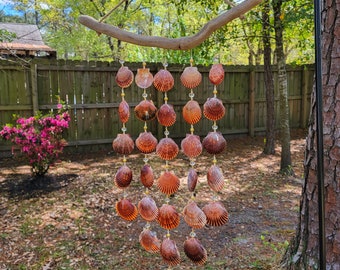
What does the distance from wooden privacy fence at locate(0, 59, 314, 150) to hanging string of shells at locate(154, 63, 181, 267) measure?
3985mm

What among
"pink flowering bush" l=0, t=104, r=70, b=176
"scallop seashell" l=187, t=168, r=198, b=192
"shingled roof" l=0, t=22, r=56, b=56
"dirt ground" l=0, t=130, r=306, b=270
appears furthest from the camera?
"shingled roof" l=0, t=22, r=56, b=56

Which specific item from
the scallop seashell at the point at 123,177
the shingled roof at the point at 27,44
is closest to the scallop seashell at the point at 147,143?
the scallop seashell at the point at 123,177

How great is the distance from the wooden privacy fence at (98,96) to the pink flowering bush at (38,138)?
973 mm

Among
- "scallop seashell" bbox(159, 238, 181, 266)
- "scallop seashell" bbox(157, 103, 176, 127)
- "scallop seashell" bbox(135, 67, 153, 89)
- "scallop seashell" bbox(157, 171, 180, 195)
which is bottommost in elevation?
"scallop seashell" bbox(159, 238, 181, 266)

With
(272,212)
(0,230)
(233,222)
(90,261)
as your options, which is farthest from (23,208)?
(272,212)

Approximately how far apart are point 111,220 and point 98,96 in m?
3.07

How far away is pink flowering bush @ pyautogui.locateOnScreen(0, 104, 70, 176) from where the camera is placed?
372cm

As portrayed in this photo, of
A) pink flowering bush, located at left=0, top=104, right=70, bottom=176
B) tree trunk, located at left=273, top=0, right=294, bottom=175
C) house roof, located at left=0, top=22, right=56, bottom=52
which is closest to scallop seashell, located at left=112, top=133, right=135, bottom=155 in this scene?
pink flowering bush, located at left=0, top=104, right=70, bottom=176

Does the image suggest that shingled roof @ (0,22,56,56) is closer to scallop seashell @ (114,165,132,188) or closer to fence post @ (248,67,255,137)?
fence post @ (248,67,255,137)

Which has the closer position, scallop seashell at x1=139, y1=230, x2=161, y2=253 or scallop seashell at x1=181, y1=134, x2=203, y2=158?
scallop seashell at x1=181, y1=134, x2=203, y2=158

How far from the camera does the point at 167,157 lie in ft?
3.06

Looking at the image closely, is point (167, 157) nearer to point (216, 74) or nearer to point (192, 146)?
point (192, 146)

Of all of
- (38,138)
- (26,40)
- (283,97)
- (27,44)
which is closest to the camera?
(38,138)

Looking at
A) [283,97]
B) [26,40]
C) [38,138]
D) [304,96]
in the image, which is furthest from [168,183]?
[26,40]
